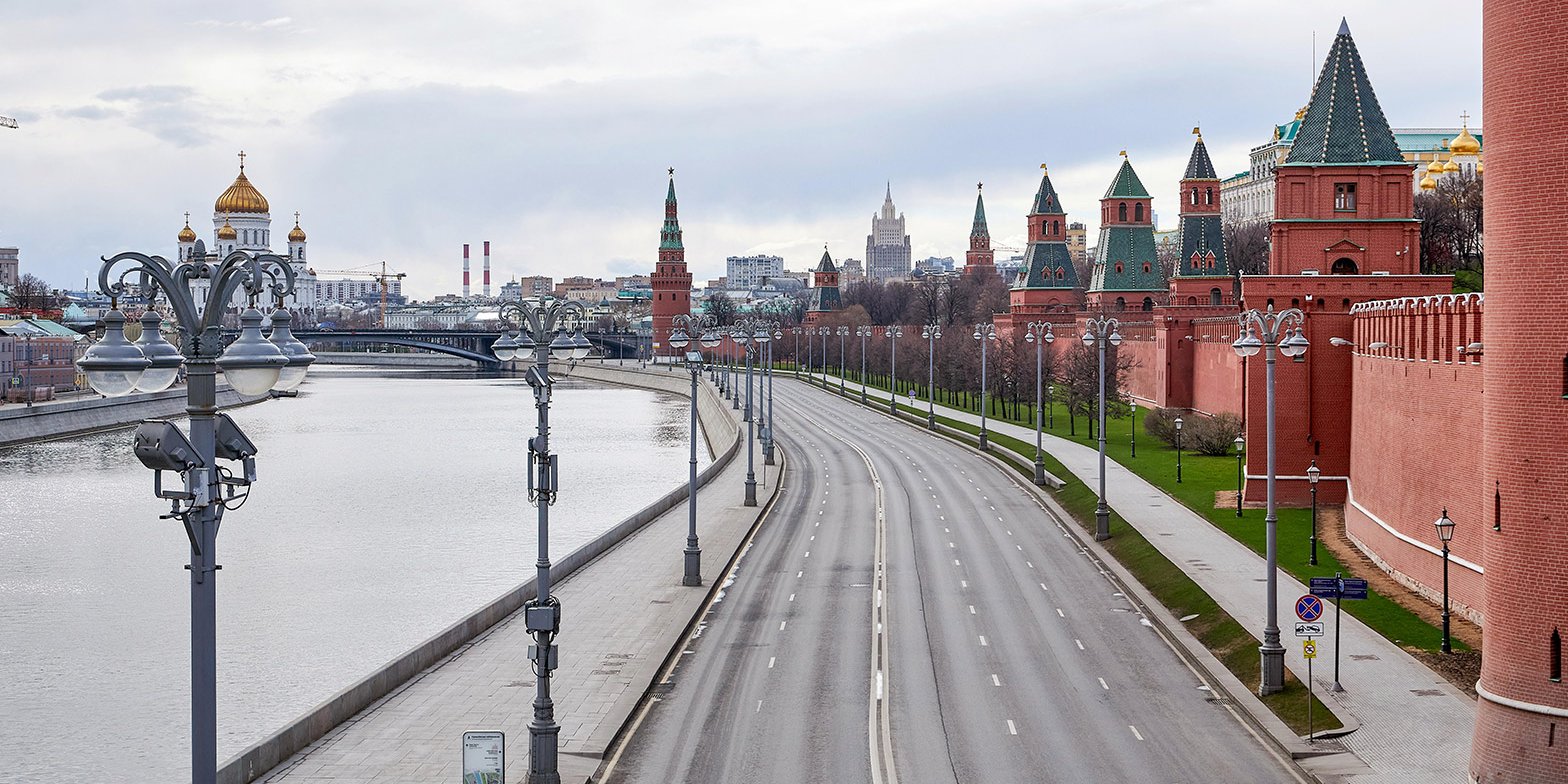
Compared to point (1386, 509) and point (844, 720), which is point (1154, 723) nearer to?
point (844, 720)

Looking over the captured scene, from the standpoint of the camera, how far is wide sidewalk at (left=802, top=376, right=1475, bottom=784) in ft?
60.6

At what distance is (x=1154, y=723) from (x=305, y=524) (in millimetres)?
35149

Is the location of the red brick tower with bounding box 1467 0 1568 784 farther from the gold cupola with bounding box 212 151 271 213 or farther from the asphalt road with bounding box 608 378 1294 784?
the gold cupola with bounding box 212 151 271 213

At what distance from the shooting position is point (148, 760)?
76.8ft

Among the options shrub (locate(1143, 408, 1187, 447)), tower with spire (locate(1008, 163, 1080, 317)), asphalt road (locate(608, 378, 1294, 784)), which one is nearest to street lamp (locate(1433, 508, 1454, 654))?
asphalt road (locate(608, 378, 1294, 784))

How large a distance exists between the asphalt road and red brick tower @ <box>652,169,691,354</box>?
140 meters

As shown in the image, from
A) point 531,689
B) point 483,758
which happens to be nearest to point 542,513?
point 483,758

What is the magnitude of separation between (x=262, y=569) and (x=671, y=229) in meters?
146

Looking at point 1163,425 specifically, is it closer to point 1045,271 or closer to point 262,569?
point 262,569

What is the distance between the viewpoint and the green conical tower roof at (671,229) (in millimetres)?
182625

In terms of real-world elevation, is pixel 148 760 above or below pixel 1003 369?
below

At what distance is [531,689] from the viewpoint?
74.4 feet

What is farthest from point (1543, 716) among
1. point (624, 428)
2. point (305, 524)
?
point (624, 428)

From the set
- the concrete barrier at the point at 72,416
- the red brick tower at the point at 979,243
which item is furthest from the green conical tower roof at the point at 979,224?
the concrete barrier at the point at 72,416
